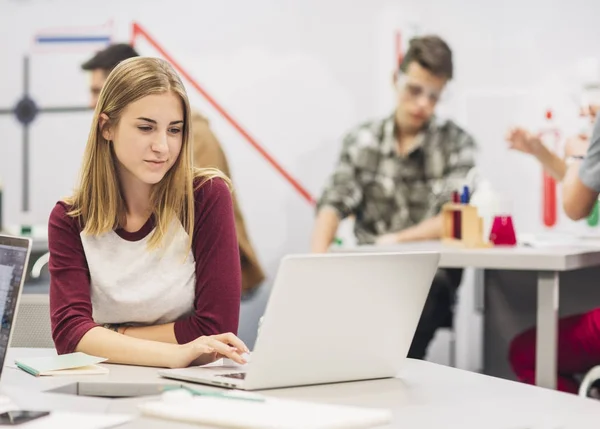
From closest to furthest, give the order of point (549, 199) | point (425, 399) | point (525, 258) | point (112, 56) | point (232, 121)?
point (425, 399)
point (525, 258)
point (112, 56)
point (549, 199)
point (232, 121)

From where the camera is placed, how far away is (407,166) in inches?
159

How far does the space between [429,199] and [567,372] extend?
151 centimetres

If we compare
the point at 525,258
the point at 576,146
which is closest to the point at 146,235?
the point at 525,258

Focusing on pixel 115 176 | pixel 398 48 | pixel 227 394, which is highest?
pixel 398 48

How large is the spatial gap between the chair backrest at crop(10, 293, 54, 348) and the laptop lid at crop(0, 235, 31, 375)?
708 millimetres

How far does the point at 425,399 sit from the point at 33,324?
101cm

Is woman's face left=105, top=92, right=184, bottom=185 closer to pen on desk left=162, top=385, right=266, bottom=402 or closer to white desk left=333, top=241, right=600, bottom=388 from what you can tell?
pen on desk left=162, top=385, right=266, bottom=402

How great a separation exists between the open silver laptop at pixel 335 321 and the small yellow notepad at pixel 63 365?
13 cm

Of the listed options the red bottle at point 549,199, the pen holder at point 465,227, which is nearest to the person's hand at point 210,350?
the pen holder at point 465,227

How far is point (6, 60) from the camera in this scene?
469cm

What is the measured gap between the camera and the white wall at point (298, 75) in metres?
4.17

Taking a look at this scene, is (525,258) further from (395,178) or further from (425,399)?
(395,178)

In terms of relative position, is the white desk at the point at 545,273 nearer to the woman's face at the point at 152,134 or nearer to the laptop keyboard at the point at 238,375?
the woman's face at the point at 152,134

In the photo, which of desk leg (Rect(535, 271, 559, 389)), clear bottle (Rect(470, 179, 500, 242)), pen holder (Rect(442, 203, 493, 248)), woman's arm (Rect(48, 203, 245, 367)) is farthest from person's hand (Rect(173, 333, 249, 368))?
clear bottle (Rect(470, 179, 500, 242))
